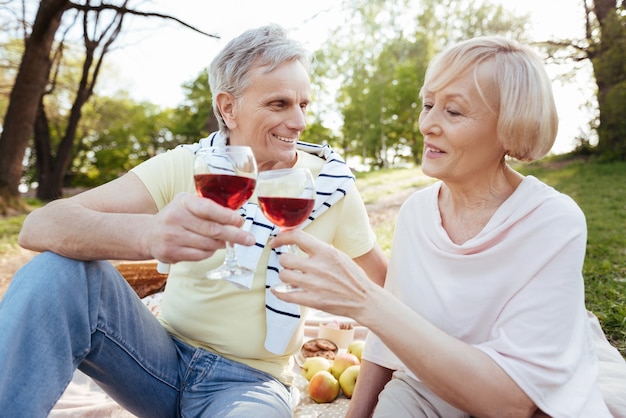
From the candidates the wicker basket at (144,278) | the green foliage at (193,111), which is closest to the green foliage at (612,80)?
the wicker basket at (144,278)

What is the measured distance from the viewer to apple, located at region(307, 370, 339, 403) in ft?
10.4

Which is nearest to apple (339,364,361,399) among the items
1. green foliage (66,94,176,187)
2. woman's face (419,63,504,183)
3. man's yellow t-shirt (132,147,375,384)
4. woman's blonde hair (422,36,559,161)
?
man's yellow t-shirt (132,147,375,384)

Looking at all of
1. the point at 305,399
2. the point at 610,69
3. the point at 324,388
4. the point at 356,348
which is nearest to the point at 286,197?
the point at 324,388

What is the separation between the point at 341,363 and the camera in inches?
131

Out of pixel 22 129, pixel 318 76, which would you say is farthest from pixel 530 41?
pixel 318 76

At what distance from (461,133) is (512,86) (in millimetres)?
263

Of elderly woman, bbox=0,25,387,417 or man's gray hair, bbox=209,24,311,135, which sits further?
man's gray hair, bbox=209,24,311,135

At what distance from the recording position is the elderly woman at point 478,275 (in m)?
1.67

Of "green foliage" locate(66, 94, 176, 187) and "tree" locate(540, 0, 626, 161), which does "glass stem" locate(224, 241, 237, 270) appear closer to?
"tree" locate(540, 0, 626, 161)

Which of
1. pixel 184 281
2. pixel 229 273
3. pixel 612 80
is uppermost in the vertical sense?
pixel 612 80

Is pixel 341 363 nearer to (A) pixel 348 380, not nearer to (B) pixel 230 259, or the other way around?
(A) pixel 348 380

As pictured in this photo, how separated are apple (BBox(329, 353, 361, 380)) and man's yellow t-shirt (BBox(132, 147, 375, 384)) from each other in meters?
0.83

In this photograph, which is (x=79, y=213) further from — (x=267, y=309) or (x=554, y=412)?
(x=554, y=412)

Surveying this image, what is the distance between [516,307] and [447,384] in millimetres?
408
